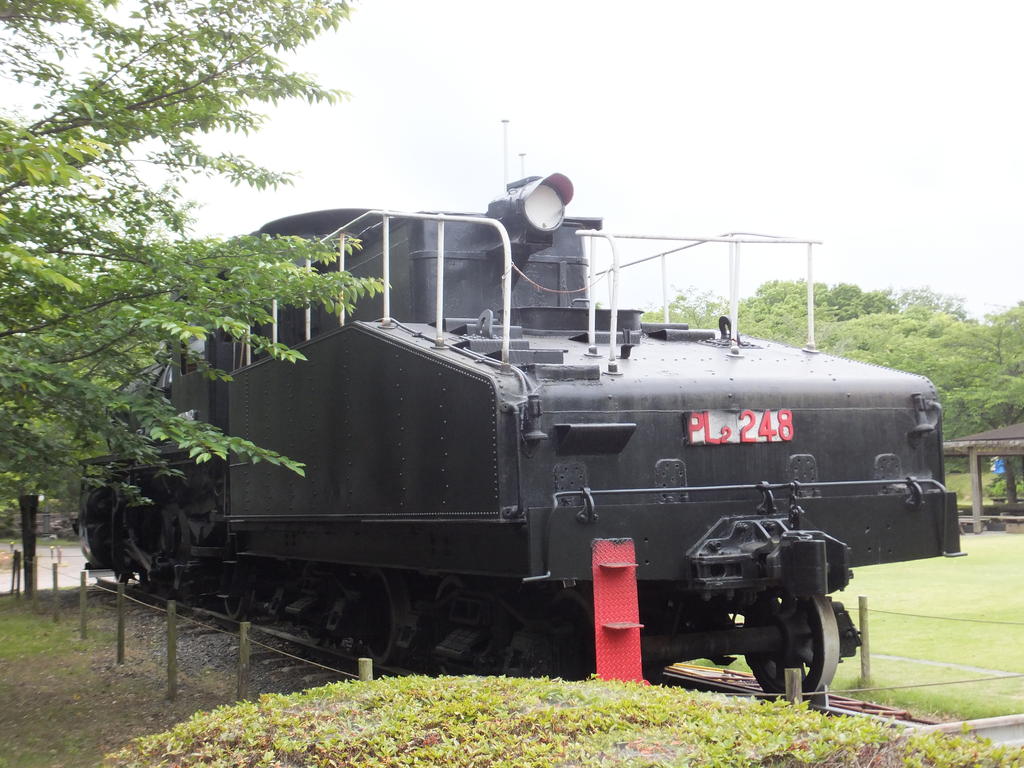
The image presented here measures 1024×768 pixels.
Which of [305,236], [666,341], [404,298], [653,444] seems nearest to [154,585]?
[305,236]

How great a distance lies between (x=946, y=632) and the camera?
9.97 m

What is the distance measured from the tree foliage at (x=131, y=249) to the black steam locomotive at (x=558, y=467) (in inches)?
27.4

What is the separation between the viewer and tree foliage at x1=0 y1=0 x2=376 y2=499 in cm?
695

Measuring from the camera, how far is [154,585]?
14.8 meters

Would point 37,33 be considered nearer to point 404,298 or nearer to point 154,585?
point 404,298

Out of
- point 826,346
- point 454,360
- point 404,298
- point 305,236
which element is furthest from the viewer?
point 826,346

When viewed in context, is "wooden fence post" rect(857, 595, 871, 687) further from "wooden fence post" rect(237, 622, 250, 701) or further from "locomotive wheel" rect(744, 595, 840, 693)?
"wooden fence post" rect(237, 622, 250, 701)

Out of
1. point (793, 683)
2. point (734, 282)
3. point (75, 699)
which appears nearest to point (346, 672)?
point (75, 699)

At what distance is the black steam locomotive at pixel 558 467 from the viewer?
5.79m

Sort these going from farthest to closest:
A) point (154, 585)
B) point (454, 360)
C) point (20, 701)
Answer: point (154, 585) < point (20, 701) < point (454, 360)

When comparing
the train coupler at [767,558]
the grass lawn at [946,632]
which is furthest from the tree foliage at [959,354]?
the train coupler at [767,558]

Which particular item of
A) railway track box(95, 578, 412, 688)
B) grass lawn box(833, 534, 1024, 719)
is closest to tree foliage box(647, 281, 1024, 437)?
grass lawn box(833, 534, 1024, 719)

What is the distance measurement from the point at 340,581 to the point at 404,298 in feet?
7.87

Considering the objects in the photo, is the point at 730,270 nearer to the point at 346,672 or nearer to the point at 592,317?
the point at 592,317
